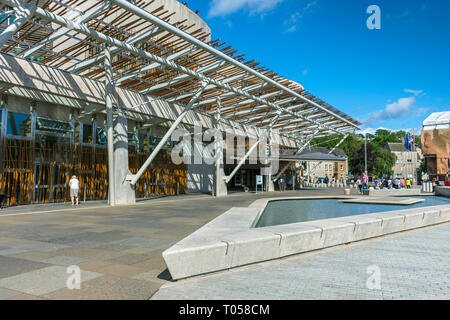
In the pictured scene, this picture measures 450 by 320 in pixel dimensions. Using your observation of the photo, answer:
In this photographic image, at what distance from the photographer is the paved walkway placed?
393cm

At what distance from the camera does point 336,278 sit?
15.0 ft

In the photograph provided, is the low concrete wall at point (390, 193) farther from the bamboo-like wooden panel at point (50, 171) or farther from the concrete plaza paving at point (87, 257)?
the concrete plaza paving at point (87, 257)

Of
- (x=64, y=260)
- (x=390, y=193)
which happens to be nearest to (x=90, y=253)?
(x=64, y=260)

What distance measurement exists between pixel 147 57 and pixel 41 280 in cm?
1334

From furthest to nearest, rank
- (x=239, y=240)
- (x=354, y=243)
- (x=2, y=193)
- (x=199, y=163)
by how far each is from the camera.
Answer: (x=199, y=163), (x=2, y=193), (x=354, y=243), (x=239, y=240)

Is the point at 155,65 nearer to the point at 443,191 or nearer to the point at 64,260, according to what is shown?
the point at 64,260

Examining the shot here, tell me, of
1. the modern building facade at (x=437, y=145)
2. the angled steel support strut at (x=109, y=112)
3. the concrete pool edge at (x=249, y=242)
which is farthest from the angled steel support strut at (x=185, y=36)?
the modern building facade at (x=437, y=145)

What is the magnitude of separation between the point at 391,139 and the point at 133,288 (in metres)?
128

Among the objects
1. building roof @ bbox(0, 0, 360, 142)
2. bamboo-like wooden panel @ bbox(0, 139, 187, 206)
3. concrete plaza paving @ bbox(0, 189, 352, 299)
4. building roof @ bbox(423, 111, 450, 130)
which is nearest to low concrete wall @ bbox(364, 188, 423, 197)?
building roof @ bbox(0, 0, 360, 142)

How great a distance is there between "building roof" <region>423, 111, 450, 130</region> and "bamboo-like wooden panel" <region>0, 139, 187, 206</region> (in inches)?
2789

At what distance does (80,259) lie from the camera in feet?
18.6

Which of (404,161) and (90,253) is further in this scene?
(404,161)

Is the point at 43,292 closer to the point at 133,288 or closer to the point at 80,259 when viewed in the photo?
the point at 133,288

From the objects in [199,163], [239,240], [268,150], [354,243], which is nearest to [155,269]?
[239,240]
